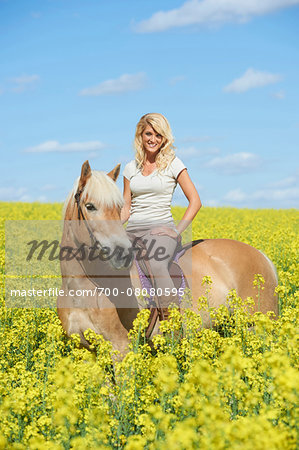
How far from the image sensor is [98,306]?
5.00 meters

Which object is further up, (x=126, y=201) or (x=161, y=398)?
(x=126, y=201)

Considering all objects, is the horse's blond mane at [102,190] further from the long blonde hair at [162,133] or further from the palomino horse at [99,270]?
the long blonde hair at [162,133]

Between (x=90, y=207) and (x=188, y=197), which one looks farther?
(x=188, y=197)

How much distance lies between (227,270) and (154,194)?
1.58 m

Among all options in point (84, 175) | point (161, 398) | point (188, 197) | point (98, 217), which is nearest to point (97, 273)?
point (98, 217)

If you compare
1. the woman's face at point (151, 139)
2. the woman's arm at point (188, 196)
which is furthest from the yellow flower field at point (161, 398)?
the woman's face at point (151, 139)

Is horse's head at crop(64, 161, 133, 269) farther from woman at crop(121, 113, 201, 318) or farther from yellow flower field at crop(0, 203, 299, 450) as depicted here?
woman at crop(121, 113, 201, 318)

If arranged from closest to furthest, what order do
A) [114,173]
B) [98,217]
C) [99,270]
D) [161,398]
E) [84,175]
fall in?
[161,398] < [98,217] < [84,175] < [99,270] < [114,173]

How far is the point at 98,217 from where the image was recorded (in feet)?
14.8

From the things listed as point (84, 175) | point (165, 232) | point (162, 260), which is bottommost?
point (162, 260)

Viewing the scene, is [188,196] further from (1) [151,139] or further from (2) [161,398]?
(2) [161,398]

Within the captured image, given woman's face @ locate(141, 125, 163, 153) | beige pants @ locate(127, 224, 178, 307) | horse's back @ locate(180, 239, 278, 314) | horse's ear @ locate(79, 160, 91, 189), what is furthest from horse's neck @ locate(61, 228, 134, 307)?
woman's face @ locate(141, 125, 163, 153)

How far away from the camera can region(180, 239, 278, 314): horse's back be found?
600 cm

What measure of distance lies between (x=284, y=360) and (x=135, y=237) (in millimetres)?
2909
